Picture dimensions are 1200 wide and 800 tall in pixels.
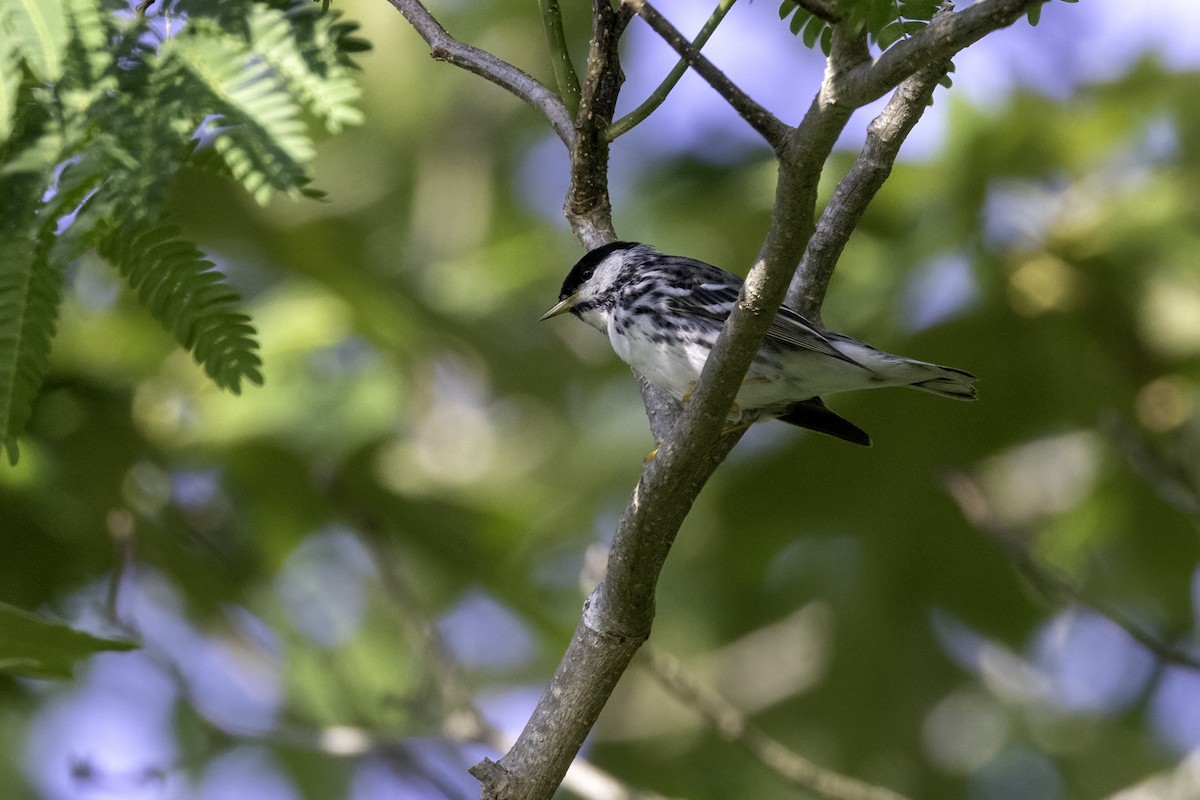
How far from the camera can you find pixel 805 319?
8.46ft

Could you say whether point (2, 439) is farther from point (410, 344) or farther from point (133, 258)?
point (410, 344)

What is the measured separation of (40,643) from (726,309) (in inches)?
71.4

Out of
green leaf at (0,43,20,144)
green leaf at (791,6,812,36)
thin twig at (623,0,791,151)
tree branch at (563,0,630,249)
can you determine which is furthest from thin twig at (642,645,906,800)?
green leaf at (0,43,20,144)

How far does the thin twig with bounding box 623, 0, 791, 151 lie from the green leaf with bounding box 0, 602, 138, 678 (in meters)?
1.06

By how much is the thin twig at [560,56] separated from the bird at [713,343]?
0.34 m

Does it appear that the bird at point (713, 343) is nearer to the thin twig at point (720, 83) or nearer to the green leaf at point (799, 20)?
the green leaf at point (799, 20)

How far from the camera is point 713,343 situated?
8.61 ft

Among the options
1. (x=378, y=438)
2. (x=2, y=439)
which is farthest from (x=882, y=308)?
(x=2, y=439)

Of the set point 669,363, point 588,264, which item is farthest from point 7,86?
point 588,264

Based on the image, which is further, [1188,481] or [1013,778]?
[1013,778]

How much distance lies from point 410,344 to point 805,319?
2.56m

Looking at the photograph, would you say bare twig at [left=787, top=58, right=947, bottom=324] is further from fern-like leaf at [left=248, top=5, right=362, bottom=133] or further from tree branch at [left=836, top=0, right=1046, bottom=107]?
fern-like leaf at [left=248, top=5, right=362, bottom=133]

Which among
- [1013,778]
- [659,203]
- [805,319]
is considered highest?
[659,203]

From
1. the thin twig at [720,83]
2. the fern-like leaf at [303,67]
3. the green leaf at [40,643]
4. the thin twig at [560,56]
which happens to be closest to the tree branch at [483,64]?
the thin twig at [560,56]
